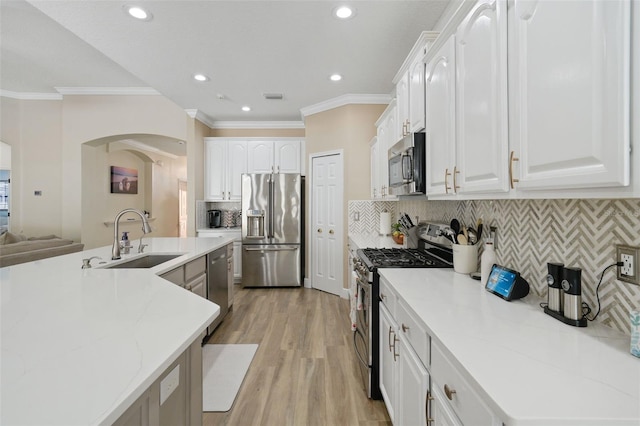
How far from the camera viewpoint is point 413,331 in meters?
1.22

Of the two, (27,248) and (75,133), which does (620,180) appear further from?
(75,133)

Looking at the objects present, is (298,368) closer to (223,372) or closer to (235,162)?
(223,372)

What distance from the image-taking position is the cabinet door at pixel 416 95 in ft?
6.18

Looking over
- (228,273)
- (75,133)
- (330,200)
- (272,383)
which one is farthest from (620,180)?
(75,133)

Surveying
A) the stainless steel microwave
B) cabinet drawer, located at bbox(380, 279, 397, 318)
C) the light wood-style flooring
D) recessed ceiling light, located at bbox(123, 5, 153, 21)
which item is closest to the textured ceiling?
recessed ceiling light, located at bbox(123, 5, 153, 21)

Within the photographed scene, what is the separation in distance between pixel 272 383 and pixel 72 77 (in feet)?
16.1

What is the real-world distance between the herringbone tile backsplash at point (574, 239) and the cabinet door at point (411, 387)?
66 cm

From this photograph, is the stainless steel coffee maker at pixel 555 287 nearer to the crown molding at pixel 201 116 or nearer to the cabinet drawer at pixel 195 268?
the cabinet drawer at pixel 195 268

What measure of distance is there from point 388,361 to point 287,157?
401 cm

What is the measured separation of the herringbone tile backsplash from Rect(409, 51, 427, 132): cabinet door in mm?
691

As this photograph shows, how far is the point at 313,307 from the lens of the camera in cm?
368

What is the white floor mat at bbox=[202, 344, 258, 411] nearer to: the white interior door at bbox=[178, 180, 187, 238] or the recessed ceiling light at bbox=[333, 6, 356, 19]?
the recessed ceiling light at bbox=[333, 6, 356, 19]

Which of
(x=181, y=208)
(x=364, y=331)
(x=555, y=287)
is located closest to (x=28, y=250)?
(x=364, y=331)

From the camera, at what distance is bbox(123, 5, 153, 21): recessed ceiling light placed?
221 centimetres
